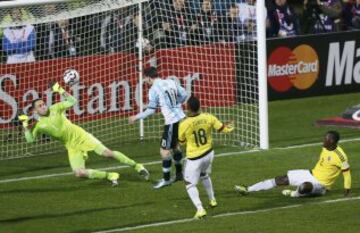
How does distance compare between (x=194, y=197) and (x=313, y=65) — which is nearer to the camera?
(x=194, y=197)

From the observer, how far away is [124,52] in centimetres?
2405

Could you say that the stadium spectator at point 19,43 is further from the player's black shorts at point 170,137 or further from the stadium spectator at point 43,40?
the player's black shorts at point 170,137

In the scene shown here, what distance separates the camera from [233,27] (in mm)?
23641

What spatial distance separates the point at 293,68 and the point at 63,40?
260 inches

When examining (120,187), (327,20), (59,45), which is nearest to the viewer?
(120,187)

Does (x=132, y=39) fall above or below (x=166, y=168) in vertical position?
above

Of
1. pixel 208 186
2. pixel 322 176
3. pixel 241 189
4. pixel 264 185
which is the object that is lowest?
pixel 241 189

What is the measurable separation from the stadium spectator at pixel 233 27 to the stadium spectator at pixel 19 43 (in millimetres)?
3988

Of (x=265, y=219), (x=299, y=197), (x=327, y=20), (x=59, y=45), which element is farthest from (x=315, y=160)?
(x=327, y=20)

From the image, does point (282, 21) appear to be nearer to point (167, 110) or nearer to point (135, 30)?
point (135, 30)

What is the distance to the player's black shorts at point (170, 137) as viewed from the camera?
18891mm

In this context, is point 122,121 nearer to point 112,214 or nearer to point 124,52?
point 124,52

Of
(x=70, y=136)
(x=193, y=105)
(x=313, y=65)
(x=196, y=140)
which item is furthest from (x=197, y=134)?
(x=313, y=65)

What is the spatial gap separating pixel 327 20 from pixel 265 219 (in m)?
14.5
